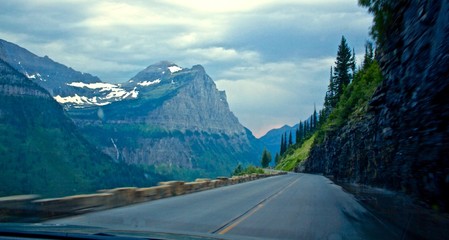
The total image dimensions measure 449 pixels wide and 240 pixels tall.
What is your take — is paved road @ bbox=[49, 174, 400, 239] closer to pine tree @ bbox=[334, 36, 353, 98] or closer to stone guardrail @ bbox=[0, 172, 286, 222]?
stone guardrail @ bbox=[0, 172, 286, 222]

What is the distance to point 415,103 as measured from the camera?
54.0 ft

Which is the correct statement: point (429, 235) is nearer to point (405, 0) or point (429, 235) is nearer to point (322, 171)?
point (405, 0)

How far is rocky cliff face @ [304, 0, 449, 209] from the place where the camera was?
525 inches

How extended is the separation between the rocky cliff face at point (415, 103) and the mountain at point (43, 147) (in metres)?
90.4

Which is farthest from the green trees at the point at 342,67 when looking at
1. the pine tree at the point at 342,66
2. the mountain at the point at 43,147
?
the mountain at the point at 43,147

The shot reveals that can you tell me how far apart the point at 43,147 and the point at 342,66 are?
97515 mm

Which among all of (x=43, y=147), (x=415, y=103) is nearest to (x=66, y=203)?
(x=415, y=103)

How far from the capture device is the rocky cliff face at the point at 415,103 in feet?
43.8

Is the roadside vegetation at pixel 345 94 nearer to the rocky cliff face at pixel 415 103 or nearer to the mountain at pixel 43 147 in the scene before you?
the rocky cliff face at pixel 415 103

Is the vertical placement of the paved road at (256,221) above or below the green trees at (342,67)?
below

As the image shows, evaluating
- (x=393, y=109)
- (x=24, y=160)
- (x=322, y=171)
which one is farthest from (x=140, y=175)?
(x=393, y=109)

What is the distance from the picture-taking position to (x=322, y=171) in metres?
91.9

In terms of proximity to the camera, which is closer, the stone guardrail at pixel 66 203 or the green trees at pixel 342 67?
the stone guardrail at pixel 66 203

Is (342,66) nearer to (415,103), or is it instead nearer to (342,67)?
(342,67)
